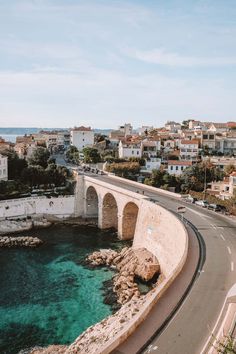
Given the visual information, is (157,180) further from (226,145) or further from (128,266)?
(226,145)

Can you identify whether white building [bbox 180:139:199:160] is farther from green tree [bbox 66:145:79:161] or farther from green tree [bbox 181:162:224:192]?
green tree [bbox 66:145:79:161]

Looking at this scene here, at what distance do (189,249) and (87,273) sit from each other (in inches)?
384

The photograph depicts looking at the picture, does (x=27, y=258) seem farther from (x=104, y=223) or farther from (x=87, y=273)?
(x=104, y=223)

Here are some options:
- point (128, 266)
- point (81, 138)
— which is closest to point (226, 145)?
point (81, 138)

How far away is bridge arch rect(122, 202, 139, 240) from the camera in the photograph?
118 ft

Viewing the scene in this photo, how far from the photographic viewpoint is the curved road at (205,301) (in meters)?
11.7

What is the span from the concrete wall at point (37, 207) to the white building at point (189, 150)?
24.4 metres

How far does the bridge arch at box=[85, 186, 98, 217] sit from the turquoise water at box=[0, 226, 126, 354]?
10304mm

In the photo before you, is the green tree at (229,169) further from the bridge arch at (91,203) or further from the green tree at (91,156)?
the green tree at (91,156)

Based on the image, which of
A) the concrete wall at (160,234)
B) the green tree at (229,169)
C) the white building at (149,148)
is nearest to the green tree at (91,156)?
the white building at (149,148)

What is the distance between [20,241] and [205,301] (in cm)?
2349

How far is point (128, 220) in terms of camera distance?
36.3 meters

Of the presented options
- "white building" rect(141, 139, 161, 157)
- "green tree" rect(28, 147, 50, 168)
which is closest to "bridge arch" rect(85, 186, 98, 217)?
"green tree" rect(28, 147, 50, 168)

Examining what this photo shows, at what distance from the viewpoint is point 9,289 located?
80.3 feet
